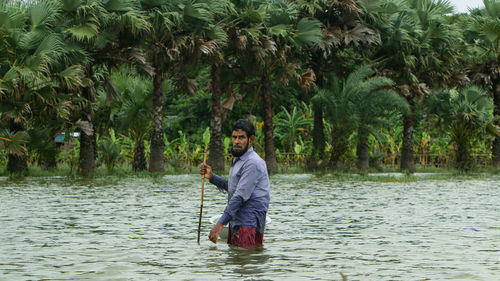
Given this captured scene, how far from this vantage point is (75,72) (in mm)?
25453

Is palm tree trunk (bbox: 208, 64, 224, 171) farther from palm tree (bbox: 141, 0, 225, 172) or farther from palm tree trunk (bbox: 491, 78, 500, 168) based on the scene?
palm tree trunk (bbox: 491, 78, 500, 168)

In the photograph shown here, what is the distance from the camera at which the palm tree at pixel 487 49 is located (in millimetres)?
36719

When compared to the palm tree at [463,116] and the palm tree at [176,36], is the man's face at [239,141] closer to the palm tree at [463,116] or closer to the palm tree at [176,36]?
the palm tree at [176,36]

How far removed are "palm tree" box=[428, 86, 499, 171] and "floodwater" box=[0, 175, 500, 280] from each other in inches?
463

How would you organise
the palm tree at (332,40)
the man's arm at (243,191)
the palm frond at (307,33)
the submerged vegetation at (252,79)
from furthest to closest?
the palm tree at (332,40) < the palm frond at (307,33) < the submerged vegetation at (252,79) < the man's arm at (243,191)

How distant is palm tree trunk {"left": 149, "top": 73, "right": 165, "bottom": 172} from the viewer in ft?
99.8

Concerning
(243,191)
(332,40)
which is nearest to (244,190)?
(243,191)

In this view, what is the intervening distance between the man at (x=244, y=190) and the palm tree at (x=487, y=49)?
29469 millimetres

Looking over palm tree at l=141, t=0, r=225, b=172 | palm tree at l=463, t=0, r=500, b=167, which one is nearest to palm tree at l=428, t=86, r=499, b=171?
palm tree at l=463, t=0, r=500, b=167

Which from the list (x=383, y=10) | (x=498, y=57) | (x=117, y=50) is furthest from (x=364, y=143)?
(x=117, y=50)

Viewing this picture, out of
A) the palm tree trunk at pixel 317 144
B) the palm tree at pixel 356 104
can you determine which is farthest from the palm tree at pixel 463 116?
the palm tree trunk at pixel 317 144

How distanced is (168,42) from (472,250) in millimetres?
19669

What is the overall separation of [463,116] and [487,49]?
4544mm

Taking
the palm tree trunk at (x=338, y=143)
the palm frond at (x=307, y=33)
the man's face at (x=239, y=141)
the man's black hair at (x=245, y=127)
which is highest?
the palm frond at (x=307, y=33)
